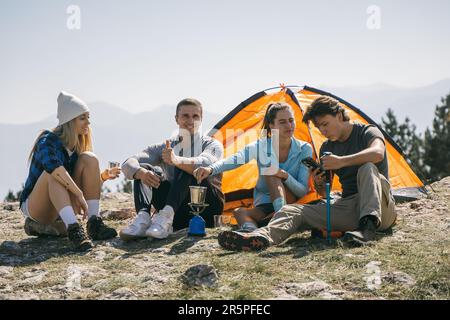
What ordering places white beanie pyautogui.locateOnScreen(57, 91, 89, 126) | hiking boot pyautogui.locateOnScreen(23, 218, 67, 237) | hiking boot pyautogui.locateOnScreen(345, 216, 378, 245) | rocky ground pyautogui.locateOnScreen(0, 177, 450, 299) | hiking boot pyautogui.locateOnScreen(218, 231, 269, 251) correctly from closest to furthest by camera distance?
rocky ground pyautogui.locateOnScreen(0, 177, 450, 299)
hiking boot pyautogui.locateOnScreen(345, 216, 378, 245)
hiking boot pyautogui.locateOnScreen(218, 231, 269, 251)
white beanie pyautogui.locateOnScreen(57, 91, 89, 126)
hiking boot pyautogui.locateOnScreen(23, 218, 67, 237)

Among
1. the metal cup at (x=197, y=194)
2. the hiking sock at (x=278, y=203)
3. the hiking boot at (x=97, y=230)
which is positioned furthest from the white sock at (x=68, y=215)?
the hiking sock at (x=278, y=203)

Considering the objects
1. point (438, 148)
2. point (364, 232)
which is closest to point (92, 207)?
point (364, 232)

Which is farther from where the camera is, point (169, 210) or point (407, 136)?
point (407, 136)

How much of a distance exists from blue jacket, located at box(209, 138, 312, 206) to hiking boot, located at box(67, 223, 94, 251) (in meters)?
1.58

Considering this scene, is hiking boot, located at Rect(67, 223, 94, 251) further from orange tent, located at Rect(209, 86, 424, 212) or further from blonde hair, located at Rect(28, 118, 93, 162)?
orange tent, located at Rect(209, 86, 424, 212)

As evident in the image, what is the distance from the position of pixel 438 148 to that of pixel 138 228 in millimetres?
21317

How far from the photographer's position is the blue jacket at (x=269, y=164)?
600cm

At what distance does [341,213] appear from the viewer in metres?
5.22

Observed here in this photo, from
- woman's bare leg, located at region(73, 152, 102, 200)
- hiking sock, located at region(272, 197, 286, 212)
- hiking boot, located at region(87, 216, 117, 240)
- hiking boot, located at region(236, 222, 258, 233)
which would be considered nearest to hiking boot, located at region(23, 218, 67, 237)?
hiking boot, located at region(87, 216, 117, 240)

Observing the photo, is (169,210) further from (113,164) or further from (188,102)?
(188,102)

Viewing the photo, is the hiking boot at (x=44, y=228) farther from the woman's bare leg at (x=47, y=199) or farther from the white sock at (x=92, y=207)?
the white sock at (x=92, y=207)

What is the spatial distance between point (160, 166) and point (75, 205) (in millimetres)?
1109

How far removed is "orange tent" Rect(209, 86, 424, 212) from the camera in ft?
24.0

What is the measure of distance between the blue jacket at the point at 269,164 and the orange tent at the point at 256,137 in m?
1.07
